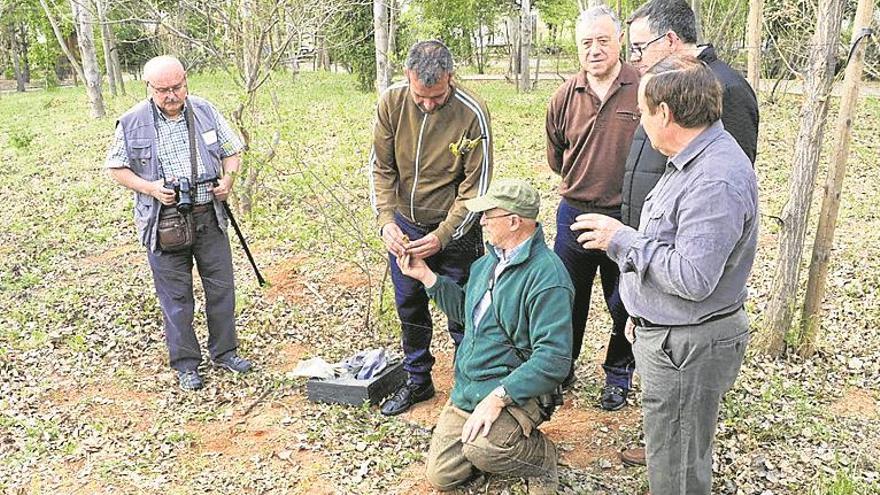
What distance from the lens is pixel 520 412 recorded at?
10.3 feet

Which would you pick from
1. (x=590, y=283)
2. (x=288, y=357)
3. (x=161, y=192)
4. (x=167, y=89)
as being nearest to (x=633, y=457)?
(x=590, y=283)

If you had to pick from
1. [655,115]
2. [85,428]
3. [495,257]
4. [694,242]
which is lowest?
[85,428]

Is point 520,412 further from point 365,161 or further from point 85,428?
point 365,161

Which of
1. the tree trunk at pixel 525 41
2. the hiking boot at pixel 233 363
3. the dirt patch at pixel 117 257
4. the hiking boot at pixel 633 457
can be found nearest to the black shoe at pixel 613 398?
the hiking boot at pixel 633 457

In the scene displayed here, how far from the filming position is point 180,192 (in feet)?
13.5

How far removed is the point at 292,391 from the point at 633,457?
1.98 meters

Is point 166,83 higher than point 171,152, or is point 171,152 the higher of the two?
point 166,83

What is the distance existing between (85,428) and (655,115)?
11.0ft

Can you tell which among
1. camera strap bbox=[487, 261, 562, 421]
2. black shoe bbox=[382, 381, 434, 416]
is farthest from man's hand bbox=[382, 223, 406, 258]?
black shoe bbox=[382, 381, 434, 416]

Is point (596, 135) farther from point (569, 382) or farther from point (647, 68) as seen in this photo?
point (569, 382)

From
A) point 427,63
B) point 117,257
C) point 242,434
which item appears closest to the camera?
point 427,63

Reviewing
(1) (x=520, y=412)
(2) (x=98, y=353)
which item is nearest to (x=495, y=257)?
(1) (x=520, y=412)

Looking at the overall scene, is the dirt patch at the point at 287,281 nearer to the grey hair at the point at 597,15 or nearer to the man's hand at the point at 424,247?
the man's hand at the point at 424,247

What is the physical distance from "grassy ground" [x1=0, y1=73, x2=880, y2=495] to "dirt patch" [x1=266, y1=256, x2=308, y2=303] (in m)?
0.02
